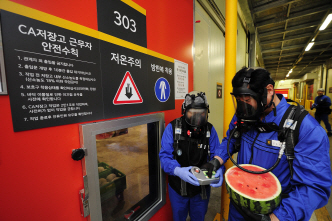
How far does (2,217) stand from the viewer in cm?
75

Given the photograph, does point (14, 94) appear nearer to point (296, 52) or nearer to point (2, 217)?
point (2, 217)

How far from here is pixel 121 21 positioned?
1.33m

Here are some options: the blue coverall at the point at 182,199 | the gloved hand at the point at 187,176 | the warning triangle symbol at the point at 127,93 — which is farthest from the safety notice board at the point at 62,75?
the gloved hand at the point at 187,176

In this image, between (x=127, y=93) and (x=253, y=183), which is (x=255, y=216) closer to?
(x=253, y=183)

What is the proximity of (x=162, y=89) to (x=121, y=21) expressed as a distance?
86 cm

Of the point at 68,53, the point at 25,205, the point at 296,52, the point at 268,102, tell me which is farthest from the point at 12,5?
the point at 296,52

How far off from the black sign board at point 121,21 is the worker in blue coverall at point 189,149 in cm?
87

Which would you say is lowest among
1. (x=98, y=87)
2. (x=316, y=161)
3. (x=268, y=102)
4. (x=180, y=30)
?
(x=316, y=161)

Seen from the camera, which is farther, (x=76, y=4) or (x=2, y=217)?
(x=76, y=4)

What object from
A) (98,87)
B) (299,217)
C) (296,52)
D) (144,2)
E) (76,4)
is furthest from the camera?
(296,52)

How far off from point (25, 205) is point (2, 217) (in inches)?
3.5

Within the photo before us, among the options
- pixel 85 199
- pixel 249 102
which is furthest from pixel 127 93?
pixel 249 102

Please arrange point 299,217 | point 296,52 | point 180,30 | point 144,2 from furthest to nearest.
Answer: point 296,52 < point 180,30 < point 144,2 < point 299,217

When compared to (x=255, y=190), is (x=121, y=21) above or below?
above
